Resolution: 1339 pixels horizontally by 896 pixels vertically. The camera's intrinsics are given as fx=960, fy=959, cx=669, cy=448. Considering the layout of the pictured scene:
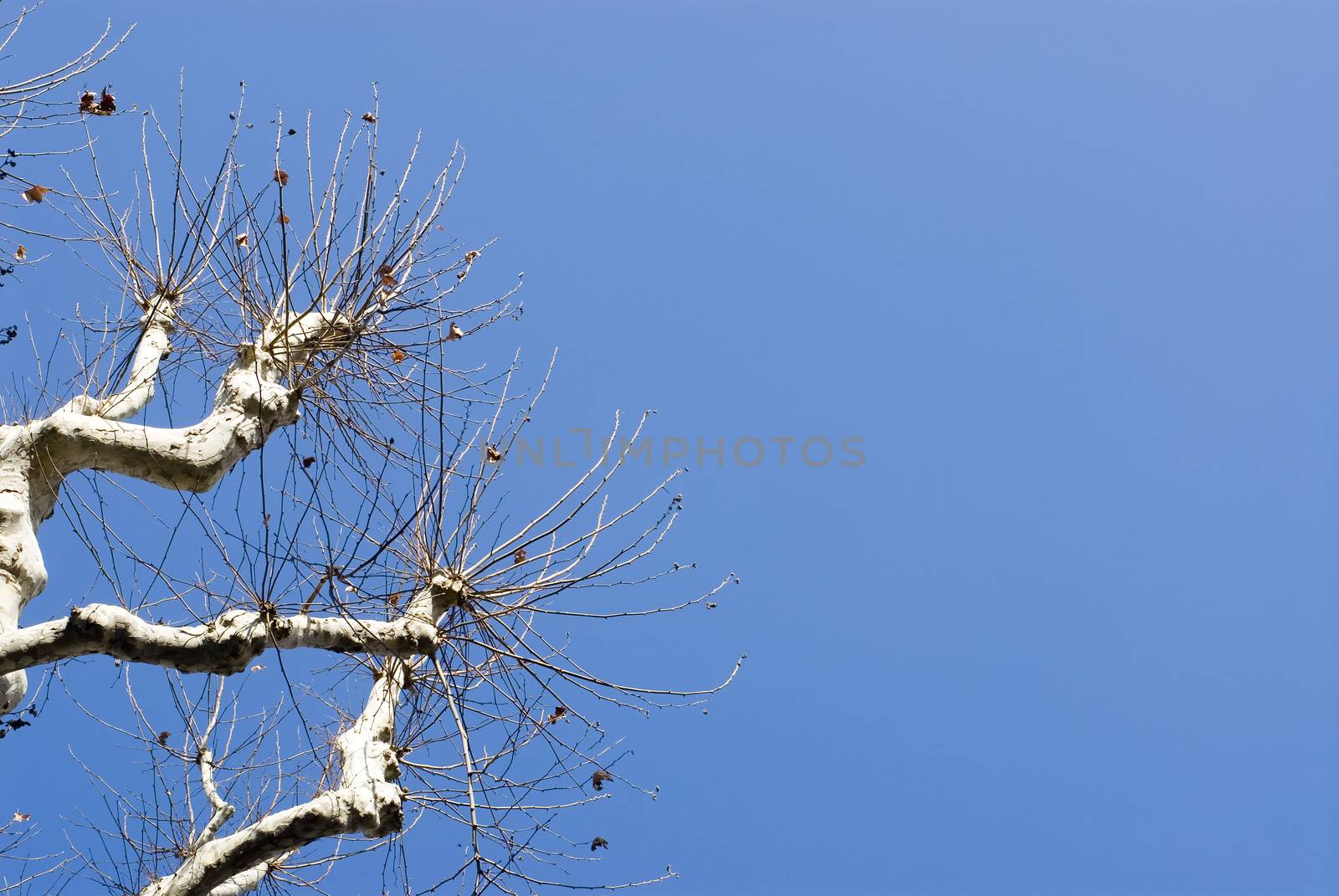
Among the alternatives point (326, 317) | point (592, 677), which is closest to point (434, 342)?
point (326, 317)

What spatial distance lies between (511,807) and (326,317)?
2.67 meters

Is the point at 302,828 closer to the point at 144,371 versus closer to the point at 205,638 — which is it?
the point at 205,638

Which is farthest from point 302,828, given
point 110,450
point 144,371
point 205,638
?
point 144,371

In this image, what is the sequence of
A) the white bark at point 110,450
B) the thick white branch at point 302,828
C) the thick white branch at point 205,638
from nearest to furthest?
the thick white branch at point 205,638
the thick white branch at point 302,828
the white bark at point 110,450

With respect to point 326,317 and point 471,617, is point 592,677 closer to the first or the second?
point 471,617

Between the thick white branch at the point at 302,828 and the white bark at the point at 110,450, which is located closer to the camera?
the thick white branch at the point at 302,828

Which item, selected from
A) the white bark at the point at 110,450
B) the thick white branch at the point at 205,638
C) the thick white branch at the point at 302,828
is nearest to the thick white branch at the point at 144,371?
the white bark at the point at 110,450

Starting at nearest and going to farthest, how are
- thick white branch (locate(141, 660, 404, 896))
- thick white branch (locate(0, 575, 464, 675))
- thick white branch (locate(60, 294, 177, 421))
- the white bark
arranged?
thick white branch (locate(0, 575, 464, 675))
thick white branch (locate(141, 660, 404, 896))
the white bark
thick white branch (locate(60, 294, 177, 421))

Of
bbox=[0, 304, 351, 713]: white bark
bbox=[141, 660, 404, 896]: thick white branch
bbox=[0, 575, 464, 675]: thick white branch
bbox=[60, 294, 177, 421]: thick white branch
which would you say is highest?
bbox=[60, 294, 177, 421]: thick white branch

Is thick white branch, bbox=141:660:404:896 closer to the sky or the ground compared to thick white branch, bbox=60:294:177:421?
closer to the ground

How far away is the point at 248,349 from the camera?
4715mm

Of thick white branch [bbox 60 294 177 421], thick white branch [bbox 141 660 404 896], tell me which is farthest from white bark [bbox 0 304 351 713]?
thick white branch [bbox 141 660 404 896]

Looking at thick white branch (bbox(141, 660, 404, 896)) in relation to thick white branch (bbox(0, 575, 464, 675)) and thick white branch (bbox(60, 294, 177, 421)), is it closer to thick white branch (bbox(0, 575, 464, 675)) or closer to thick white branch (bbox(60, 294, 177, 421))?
thick white branch (bbox(0, 575, 464, 675))

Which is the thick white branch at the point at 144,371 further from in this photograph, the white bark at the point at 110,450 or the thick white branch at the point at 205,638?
the thick white branch at the point at 205,638
